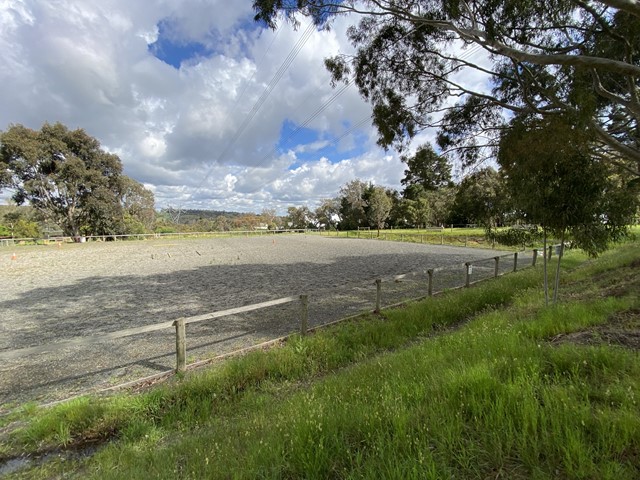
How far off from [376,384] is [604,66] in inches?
230

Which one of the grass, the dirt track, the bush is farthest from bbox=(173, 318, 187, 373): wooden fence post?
the bush

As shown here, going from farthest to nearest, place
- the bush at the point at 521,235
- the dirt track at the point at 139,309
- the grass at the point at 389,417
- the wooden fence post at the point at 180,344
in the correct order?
the bush at the point at 521,235
the dirt track at the point at 139,309
the wooden fence post at the point at 180,344
the grass at the point at 389,417

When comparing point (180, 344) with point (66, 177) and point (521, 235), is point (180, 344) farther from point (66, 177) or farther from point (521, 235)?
point (66, 177)

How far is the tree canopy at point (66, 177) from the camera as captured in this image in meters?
33.6

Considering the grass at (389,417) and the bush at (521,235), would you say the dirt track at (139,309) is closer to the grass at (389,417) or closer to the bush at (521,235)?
the grass at (389,417)

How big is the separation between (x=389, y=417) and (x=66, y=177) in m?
47.1

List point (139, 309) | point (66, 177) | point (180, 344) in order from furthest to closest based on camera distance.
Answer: point (66, 177) < point (139, 309) < point (180, 344)

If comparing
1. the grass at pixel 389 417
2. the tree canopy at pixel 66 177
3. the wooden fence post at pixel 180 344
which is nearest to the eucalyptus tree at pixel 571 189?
the grass at pixel 389 417

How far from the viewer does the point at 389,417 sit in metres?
2.41

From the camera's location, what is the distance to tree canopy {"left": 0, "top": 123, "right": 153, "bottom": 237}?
33631 millimetres

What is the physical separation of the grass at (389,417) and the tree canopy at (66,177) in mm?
43418

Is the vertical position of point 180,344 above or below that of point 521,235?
below

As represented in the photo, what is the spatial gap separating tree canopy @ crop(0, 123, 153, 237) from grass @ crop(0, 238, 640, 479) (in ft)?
142

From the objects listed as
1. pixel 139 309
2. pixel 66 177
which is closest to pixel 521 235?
pixel 139 309
